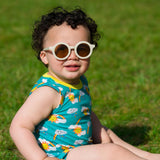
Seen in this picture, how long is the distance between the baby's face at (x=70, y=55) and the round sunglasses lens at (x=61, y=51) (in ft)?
0.12

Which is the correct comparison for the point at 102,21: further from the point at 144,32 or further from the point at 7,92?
the point at 7,92

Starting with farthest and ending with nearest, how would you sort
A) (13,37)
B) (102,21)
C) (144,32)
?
1. (102,21)
2. (144,32)
3. (13,37)

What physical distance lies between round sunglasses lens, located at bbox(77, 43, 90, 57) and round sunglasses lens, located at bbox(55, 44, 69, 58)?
3.5 inches

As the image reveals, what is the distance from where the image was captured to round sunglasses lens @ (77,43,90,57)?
89.6 inches

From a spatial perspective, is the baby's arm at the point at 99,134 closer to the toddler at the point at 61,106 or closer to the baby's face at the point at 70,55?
the toddler at the point at 61,106

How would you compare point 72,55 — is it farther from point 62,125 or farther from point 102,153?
point 102,153

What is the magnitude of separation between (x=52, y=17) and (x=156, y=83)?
2.28m

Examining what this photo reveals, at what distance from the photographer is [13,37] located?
6.12 metres

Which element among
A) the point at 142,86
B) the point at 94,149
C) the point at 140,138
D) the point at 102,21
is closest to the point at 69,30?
the point at 94,149

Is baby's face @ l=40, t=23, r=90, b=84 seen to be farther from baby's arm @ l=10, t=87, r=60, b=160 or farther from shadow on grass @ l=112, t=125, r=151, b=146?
shadow on grass @ l=112, t=125, r=151, b=146

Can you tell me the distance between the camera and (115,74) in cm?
455

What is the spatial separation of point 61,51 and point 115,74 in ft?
7.81

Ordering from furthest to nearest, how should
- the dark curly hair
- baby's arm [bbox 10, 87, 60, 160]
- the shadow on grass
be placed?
the shadow on grass < the dark curly hair < baby's arm [bbox 10, 87, 60, 160]

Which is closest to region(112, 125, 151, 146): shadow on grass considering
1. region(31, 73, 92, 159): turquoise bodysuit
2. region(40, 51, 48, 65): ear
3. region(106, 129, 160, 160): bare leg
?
region(106, 129, 160, 160): bare leg
